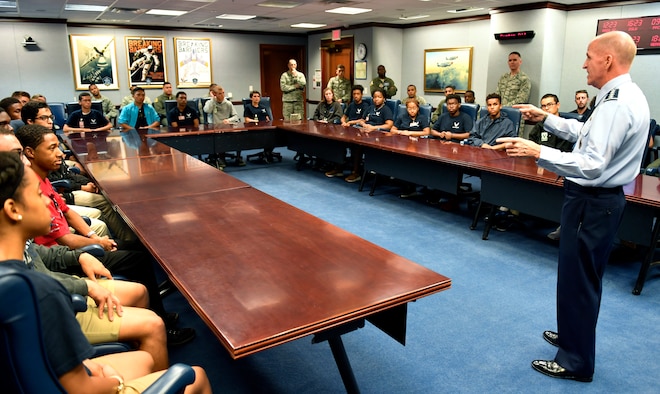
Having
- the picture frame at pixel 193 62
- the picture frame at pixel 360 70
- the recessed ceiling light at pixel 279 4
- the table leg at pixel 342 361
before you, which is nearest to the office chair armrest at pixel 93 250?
the table leg at pixel 342 361

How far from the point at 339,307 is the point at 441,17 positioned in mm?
8746

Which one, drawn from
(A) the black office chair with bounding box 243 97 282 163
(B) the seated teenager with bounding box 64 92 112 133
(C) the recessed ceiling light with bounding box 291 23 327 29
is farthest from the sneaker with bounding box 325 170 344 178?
(C) the recessed ceiling light with bounding box 291 23 327 29

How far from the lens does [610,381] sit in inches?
88.3

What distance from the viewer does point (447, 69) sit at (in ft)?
31.3

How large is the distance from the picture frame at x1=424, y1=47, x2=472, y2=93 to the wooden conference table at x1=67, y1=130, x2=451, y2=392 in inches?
288

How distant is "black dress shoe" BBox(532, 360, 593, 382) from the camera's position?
7.36ft

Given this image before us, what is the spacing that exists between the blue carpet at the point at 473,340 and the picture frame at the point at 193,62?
27.0 ft

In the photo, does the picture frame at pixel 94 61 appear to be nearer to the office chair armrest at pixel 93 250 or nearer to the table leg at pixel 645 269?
the office chair armrest at pixel 93 250

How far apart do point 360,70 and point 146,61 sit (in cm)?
469

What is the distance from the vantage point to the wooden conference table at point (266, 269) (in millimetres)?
1449

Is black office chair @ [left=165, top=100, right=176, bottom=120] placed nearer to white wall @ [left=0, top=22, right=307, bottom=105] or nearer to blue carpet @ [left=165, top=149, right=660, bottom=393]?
white wall @ [left=0, top=22, right=307, bottom=105]

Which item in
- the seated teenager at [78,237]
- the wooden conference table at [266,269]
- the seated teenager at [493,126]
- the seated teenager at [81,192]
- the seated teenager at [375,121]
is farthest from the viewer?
the seated teenager at [375,121]

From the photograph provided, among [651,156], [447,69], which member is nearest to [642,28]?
[651,156]

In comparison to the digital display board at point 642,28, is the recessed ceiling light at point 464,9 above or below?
above
